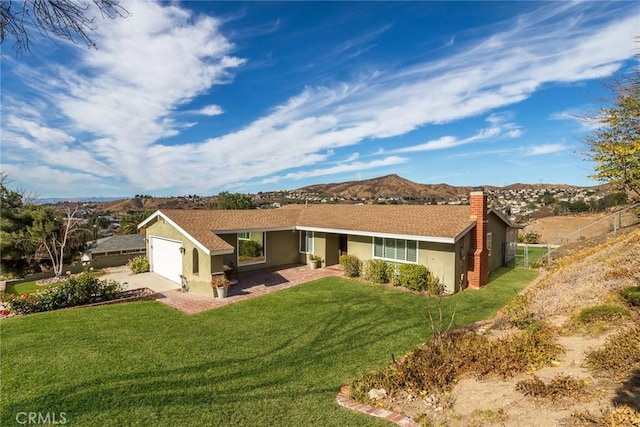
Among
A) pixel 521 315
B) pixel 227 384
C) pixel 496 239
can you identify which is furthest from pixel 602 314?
pixel 496 239

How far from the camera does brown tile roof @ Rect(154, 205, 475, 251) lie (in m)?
14.6

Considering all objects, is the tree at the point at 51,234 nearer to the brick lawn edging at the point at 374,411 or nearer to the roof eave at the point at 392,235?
the roof eave at the point at 392,235

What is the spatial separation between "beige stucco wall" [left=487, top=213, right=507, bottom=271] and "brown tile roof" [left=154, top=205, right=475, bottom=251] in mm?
2726

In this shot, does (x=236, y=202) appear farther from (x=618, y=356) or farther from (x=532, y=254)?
(x=618, y=356)

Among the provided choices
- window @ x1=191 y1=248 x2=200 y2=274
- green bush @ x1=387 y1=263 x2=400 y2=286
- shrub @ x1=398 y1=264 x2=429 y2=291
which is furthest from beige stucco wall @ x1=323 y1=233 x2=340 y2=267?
window @ x1=191 y1=248 x2=200 y2=274

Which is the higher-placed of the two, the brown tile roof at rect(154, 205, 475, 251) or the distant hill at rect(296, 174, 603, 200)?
the distant hill at rect(296, 174, 603, 200)

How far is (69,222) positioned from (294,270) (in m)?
15.7

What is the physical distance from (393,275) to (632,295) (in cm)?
875

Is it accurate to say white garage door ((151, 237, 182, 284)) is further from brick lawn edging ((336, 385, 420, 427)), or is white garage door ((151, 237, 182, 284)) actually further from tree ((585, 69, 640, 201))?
tree ((585, 69, 640, 201))

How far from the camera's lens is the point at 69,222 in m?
21.3

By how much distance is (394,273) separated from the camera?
15391 millimetres

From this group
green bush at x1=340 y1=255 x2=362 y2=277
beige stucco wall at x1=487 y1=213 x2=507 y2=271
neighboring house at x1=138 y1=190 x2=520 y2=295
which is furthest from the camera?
beige stucco wall at x1=487 y1=213 x2=507 y2=271
